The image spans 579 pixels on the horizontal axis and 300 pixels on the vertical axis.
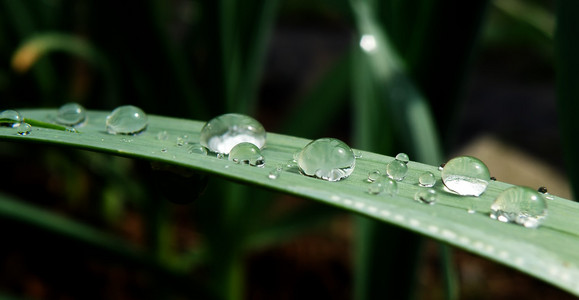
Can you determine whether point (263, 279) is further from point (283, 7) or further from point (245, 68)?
point (283, 7)

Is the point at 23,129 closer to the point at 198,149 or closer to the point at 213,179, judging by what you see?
the point at 198,149

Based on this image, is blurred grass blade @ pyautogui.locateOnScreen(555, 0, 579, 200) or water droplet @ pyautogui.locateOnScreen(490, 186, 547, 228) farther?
blurred grass blade @ pyautogui.locateOnScreen(555, 0, 579, 200)

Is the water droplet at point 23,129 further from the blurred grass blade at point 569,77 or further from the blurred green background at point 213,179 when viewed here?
the blurred grass blade at point 569,77

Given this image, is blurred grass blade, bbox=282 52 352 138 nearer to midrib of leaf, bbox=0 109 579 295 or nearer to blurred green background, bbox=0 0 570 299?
blurred green background, bbox=0 0 570 299

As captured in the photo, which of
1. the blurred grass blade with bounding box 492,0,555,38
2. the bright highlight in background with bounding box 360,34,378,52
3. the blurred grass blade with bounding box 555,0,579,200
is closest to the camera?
the blurred grass blade with bounding box 555,0,579,200

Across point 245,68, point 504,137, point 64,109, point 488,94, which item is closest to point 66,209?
point 245,68

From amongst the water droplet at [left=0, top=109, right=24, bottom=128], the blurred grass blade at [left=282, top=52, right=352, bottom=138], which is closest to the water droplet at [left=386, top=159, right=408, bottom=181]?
the water droplet at [left=0, top=109, right=24, bottom=128]
